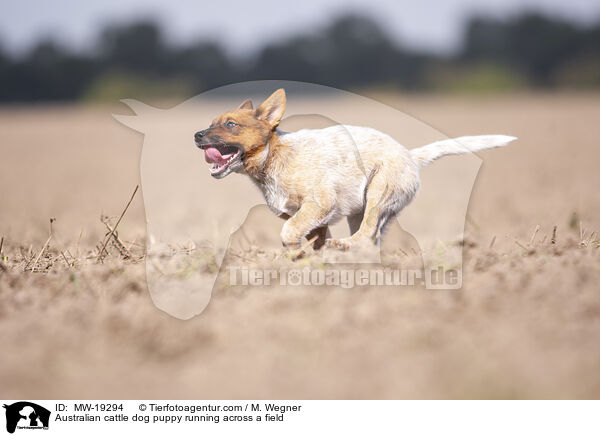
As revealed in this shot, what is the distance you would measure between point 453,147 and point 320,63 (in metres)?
31.0

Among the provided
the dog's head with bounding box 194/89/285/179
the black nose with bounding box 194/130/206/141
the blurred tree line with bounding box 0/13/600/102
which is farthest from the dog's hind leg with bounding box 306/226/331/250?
the blurred tree line with bounding box 0/13/600/102

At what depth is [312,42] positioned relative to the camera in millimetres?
38656

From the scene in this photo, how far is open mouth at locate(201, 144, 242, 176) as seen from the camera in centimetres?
389

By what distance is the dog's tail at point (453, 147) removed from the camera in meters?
4.30

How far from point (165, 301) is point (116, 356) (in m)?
0.66

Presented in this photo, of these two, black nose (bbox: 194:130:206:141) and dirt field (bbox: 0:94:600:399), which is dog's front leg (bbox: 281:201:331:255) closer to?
dirt field (bbox: 0:94:600:399)

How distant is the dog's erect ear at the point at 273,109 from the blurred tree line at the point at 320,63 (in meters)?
24.9

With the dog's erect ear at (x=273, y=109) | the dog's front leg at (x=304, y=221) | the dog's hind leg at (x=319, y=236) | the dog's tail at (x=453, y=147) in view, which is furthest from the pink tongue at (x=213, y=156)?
the dog's tail at (x=453, y=147)

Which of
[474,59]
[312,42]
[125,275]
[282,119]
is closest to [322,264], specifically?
[282,119]

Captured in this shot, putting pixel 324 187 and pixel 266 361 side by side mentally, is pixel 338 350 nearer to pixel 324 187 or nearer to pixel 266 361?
pixel 266 361

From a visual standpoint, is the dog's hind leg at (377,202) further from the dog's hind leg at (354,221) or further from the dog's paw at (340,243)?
the dog's hind leg at (354,221)

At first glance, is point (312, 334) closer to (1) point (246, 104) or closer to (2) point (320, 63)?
(1) point (246, 104)
